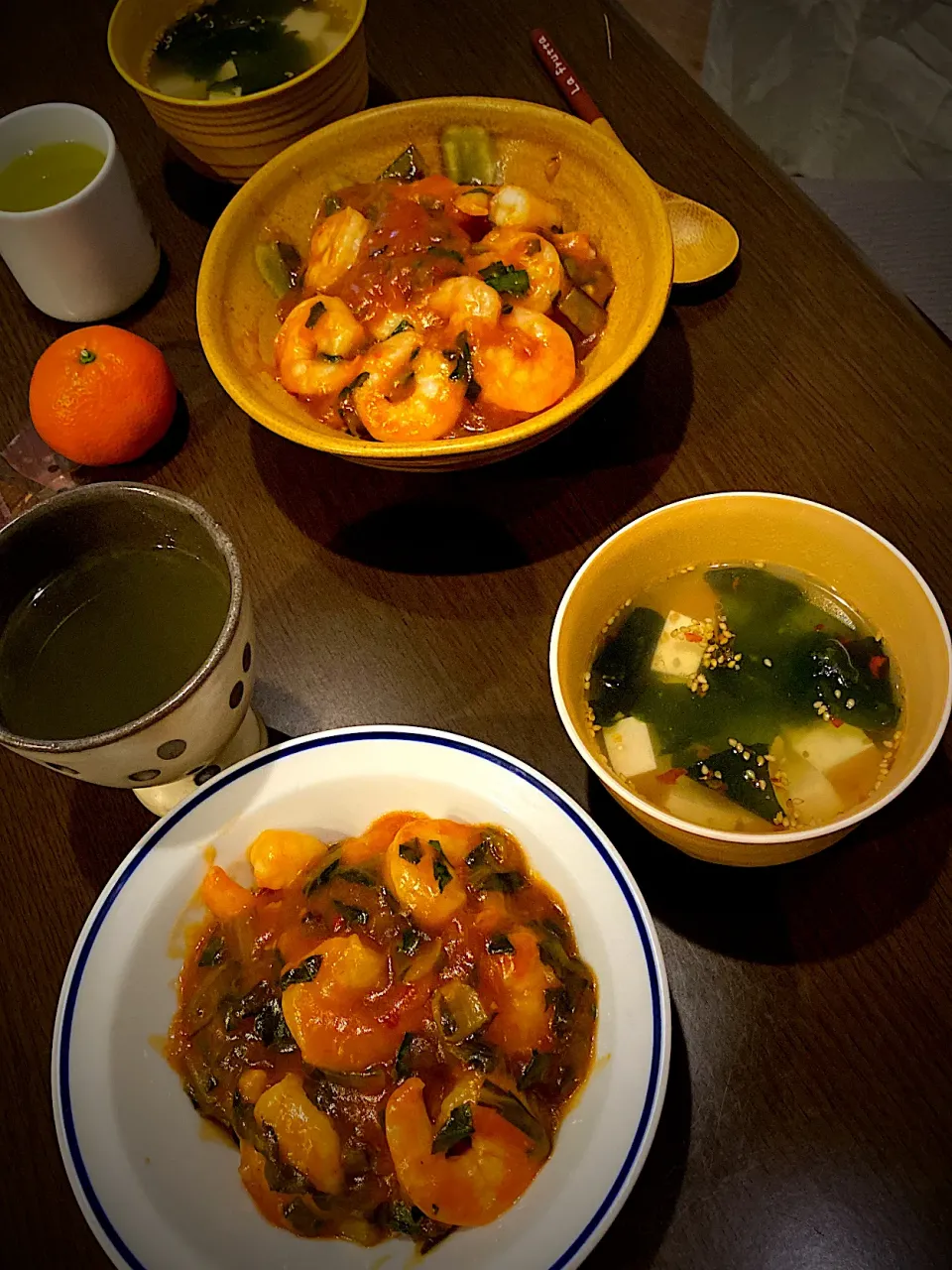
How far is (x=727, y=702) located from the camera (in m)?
1.34

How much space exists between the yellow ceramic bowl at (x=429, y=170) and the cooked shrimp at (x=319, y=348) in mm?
37

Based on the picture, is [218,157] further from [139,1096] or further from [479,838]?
[139,1096]

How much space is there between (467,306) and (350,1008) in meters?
1.11

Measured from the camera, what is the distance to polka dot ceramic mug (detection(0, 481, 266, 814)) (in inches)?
43.6

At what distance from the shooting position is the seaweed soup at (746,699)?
49.3 inches

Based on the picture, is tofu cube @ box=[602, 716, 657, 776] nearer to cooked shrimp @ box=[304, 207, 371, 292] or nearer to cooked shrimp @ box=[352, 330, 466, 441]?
cooked shrimp @ box=[352, 330, 466, 441]

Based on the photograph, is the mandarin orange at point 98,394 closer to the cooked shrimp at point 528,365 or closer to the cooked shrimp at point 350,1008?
the cooked shrimp at point 528,365

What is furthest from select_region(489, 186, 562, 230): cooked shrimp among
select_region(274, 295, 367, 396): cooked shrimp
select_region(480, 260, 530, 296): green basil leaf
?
select_region(274, 295, 367, 396): cooked shrimp

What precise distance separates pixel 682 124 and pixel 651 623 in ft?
4.32

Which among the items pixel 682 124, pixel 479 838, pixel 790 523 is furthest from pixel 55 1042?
pixel 682 124

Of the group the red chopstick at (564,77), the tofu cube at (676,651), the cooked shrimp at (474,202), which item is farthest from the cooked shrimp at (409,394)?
the red chopstick at (564,77)

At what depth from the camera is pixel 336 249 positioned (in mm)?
1688

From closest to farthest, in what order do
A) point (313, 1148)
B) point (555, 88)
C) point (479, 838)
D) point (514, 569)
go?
point (313, 1148)
point (479, 838)
point (514, 569)
point (555, 88)

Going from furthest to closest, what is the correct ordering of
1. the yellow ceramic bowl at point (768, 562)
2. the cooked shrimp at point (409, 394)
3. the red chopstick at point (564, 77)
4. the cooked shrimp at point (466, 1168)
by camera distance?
the red chopstick at point (564, 77)
the cooked shrimp at point (409, 394)
the yellow ceramic bowl at point (768, 562)
the cooked shrimp at point (466, 1168)
